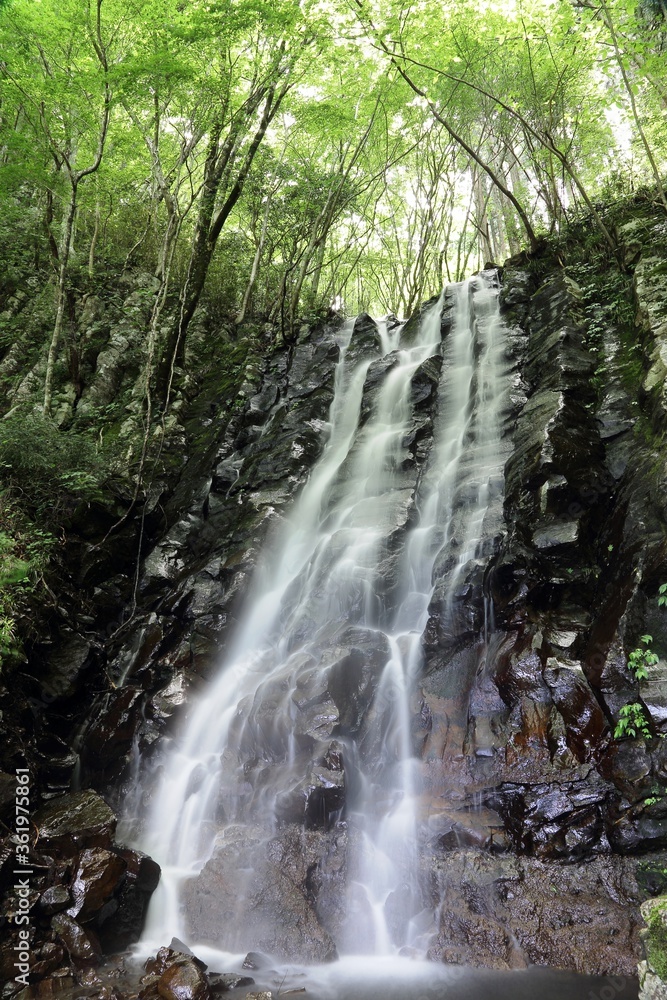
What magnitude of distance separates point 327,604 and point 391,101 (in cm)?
1488

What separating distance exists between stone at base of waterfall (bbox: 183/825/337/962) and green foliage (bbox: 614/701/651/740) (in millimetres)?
3237

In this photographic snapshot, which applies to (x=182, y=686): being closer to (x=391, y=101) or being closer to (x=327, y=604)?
(x=327, y=604)

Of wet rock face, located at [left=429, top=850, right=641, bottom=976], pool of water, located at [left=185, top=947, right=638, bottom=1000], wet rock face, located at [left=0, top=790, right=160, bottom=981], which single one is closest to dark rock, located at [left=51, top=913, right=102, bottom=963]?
wet rock face, located at [left=0, top=790, right=160, bottom=981]

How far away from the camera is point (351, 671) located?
7.18 meters

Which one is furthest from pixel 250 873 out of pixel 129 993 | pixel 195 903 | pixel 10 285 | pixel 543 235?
pixel 10 285

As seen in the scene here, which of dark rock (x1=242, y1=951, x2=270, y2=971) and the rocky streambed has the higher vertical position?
the rocky streambed

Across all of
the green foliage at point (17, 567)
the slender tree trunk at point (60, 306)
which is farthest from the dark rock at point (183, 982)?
the slender tree trunk at point (60, 306)

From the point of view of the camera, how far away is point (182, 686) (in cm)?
813

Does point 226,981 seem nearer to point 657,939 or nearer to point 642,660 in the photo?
point 657,939

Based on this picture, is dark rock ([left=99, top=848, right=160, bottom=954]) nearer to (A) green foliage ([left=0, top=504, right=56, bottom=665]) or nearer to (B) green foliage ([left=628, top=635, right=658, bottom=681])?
(A) green foliage ([left=0, top=504, right=56, bottom=665])

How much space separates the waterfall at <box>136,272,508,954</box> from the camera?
5852 mm

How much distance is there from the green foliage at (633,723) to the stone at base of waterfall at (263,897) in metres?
3.24

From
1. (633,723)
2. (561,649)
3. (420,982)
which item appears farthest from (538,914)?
(561,649)

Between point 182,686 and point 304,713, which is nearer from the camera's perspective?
point 304,713
